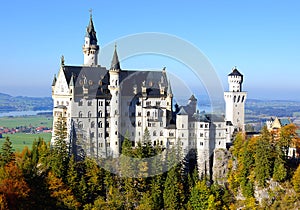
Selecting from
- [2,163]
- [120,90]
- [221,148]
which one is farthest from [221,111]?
[2,163]

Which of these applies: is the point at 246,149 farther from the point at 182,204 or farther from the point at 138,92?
the point at 138,92

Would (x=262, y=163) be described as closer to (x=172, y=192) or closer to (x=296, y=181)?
(x=296, y=181)

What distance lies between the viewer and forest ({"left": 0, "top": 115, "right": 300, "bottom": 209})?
211 feet

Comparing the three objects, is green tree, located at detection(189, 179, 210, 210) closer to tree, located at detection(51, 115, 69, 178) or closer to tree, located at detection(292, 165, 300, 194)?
tree, located at detection(292, 165, 300, 194)

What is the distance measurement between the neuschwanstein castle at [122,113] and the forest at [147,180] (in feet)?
7.99

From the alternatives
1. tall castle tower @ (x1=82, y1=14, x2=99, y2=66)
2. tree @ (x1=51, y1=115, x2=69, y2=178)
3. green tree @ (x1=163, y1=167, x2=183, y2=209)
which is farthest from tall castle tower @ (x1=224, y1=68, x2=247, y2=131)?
tree @ (x1=51, y1=115, x2=69, y2=178)

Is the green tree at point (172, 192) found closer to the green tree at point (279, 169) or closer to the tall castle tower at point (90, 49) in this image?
the green tree at point (279, 169)

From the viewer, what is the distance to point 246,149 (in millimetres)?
70938

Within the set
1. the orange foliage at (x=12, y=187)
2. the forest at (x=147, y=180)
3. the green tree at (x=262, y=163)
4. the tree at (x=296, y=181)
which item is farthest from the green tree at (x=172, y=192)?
the orange foliage at (x=12, y=187)

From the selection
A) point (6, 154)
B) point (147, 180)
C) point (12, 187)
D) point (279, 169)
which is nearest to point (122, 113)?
point (147, 180)

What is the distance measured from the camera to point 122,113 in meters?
72.1

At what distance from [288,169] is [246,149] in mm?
7488

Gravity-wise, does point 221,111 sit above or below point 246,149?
above

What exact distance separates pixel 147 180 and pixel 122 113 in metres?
12.0
